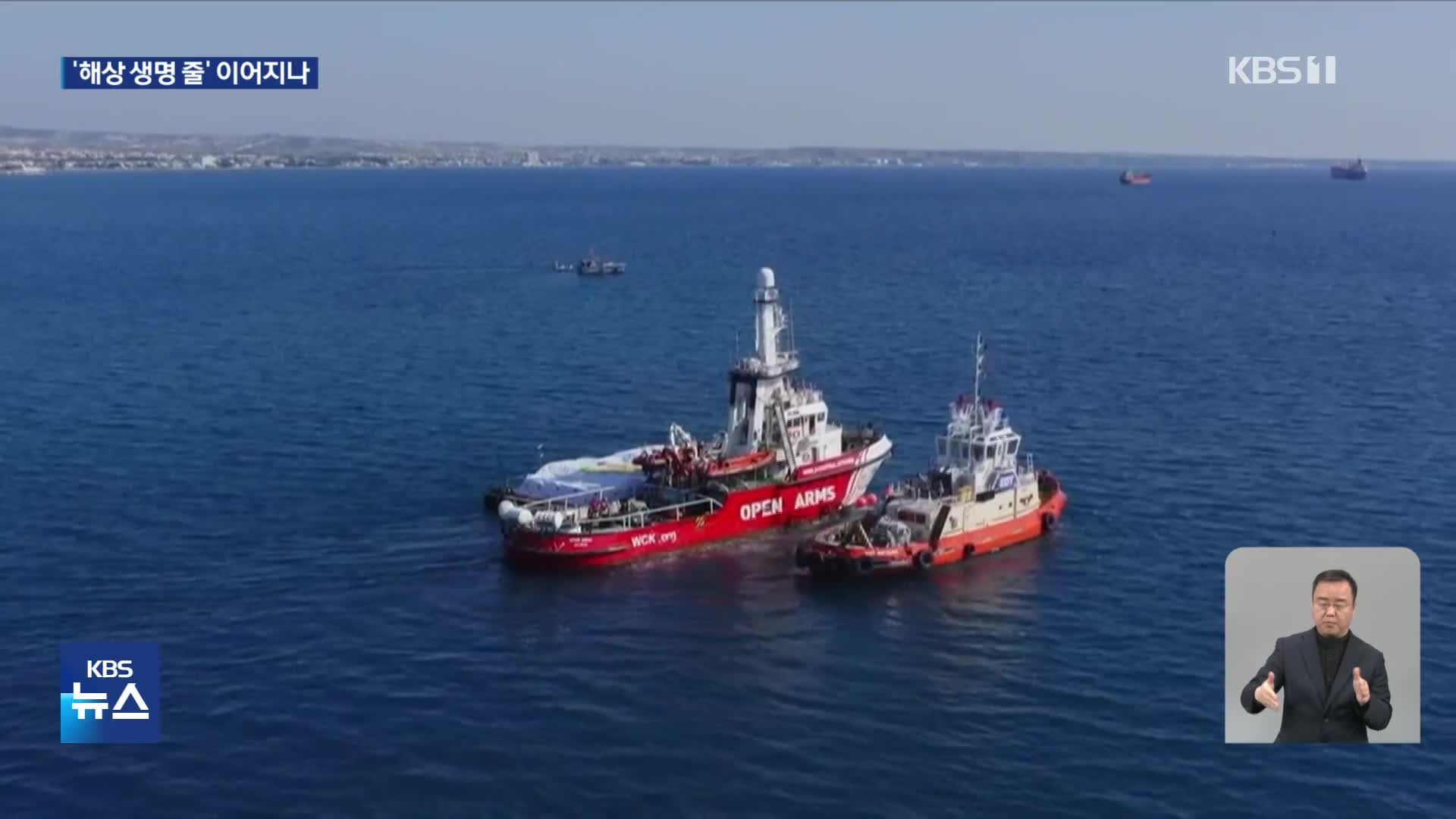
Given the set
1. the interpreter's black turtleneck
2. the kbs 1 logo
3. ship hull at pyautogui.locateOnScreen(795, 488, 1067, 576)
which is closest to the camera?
the interpreter's black turtleneck

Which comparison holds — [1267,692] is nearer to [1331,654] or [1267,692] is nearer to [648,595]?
[1331,654]

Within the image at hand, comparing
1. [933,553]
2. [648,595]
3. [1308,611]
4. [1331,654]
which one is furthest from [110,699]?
[1331,654]

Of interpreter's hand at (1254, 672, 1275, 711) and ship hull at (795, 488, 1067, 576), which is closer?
interpreter's hand at (1254, 672, 1275, 711)

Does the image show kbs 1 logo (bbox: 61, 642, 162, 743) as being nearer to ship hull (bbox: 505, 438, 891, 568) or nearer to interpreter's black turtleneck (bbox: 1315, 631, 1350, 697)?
ship hull (bbox: 505, 438, 891, 568)

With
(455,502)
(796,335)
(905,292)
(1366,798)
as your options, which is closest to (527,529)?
(455,502)

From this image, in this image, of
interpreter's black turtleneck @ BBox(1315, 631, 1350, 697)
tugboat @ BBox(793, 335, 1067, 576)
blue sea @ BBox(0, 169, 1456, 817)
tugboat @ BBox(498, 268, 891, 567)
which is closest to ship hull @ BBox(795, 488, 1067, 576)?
tugboat @ BBox(793, 335, 1067, 576)

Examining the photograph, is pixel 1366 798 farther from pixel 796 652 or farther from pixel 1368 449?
pixel 1368 449

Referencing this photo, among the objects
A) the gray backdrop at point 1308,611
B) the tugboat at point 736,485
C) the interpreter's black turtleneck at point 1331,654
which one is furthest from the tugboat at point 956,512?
the interpreter's black turtleneck at point 1331,654
